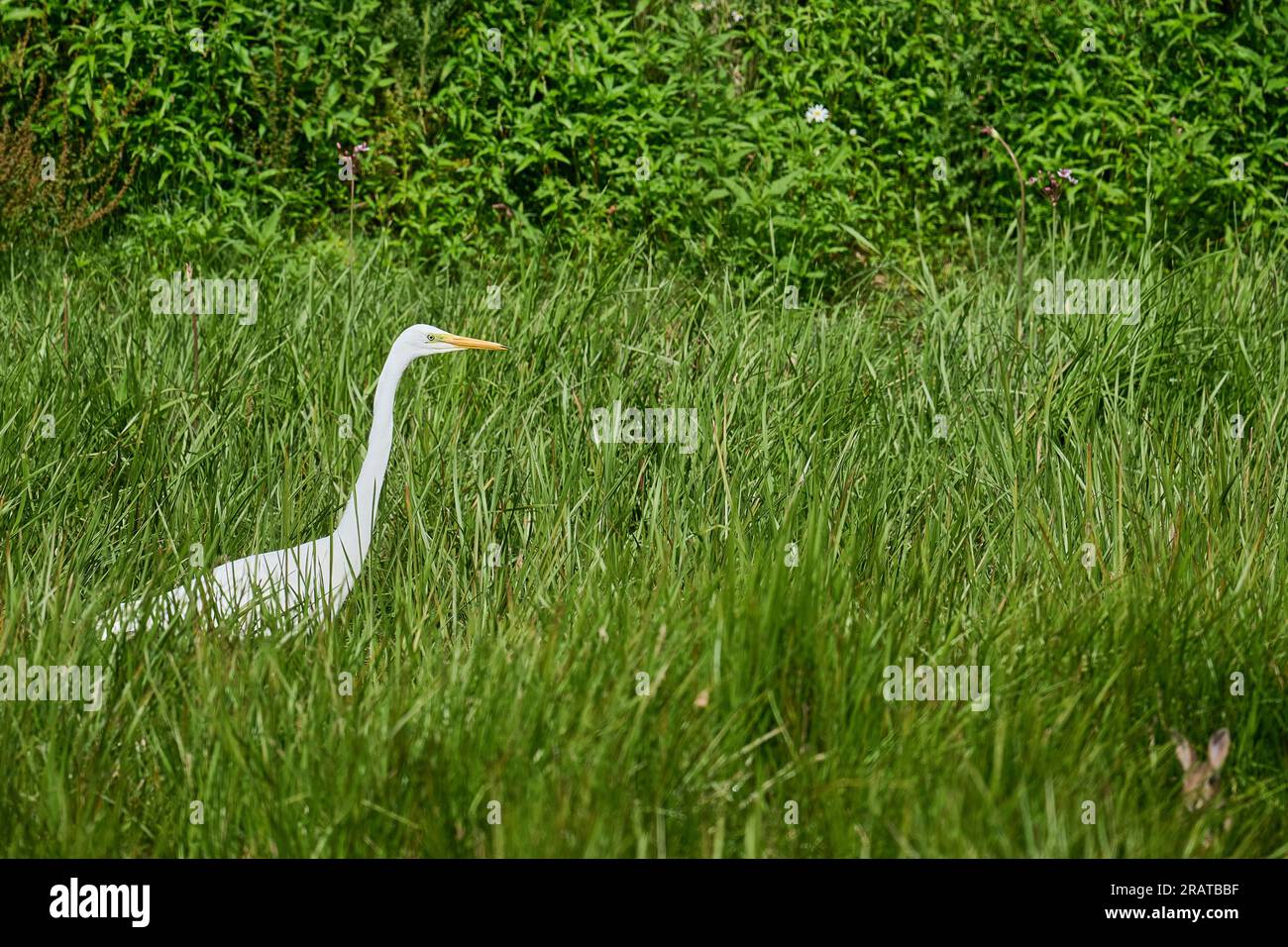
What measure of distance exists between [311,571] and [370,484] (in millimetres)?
259

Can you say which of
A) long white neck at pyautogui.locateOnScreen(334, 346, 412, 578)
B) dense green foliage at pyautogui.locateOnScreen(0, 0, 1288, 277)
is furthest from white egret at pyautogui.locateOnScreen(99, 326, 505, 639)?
dense green foliage at pyautogui.locateOnScreen(0, 0, 1288, 277)

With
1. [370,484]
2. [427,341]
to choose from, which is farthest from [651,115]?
[370,484]

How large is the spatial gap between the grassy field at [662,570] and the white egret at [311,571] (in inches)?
3.2

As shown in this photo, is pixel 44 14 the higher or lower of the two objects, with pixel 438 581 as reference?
higher

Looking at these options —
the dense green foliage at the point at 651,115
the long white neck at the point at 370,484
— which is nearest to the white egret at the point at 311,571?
the long white neck at the point at 370,484

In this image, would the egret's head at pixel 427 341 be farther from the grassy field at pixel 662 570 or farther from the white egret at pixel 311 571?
the grassy field at pixel 662 570

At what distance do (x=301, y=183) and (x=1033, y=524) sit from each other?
434cm

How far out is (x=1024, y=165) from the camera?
20.2 ft

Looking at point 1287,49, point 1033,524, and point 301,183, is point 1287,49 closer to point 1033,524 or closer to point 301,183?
point 1033,524

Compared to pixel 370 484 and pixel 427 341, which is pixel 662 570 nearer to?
pixel 370 484

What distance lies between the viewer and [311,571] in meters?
3.09

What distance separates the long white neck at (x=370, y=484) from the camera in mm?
3160
